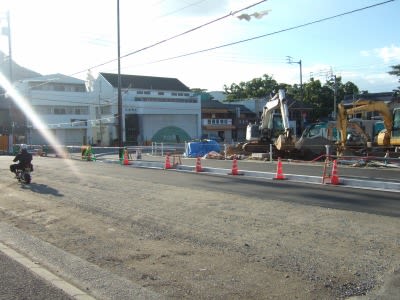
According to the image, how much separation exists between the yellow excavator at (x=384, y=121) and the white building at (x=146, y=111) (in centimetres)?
4702

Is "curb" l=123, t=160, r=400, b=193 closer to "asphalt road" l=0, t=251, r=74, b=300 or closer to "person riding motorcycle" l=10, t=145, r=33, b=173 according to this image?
"person riding motorcycle" l=10, t=145, r=33, b=173

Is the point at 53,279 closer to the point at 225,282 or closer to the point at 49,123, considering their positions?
the point at 225,282

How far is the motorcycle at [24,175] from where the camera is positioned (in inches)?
683

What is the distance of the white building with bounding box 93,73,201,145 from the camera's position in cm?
7281

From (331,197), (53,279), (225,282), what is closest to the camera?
(225,282)

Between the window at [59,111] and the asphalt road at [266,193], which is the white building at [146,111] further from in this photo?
the asphalt road at [266,193]

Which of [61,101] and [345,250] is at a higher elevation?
[61,101]

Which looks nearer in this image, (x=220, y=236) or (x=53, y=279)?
(x=53, y=279)

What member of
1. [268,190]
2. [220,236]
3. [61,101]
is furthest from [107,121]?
[220,236]

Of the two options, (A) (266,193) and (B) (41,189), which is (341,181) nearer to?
(A) (266,193)

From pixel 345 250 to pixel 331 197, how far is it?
5.27 metres

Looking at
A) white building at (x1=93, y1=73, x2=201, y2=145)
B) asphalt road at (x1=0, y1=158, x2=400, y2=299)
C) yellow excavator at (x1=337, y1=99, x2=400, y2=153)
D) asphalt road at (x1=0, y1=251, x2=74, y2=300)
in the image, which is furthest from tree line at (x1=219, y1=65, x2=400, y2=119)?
asphalt road at (x1=0, y1=251, x2=74, y2=300)

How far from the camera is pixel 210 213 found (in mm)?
10211

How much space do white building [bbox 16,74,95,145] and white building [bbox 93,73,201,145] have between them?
6.60 feet
